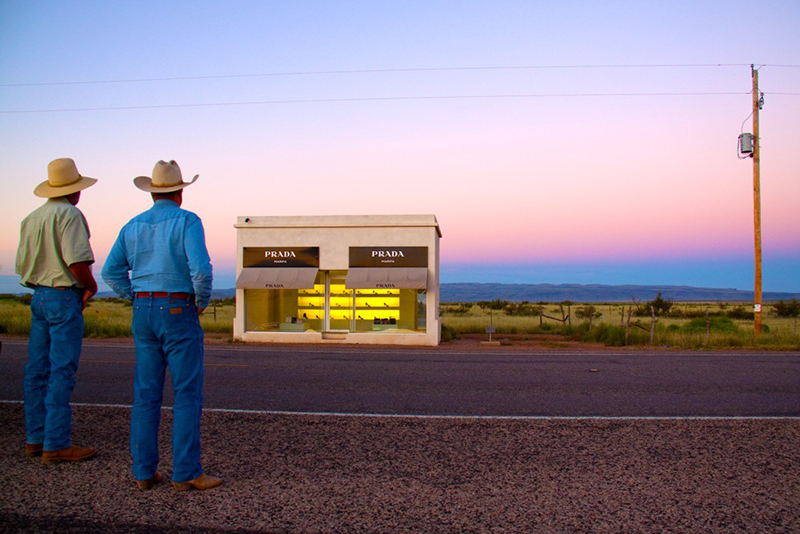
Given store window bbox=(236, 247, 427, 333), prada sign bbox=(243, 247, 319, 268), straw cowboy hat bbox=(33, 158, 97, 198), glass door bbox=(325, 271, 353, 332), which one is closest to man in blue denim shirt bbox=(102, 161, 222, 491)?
straw cowboy hat bbox=(33, 158, 97, 198)

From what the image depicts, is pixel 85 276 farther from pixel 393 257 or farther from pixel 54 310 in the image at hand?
pixel 393 257

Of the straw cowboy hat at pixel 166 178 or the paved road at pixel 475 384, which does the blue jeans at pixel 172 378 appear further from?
the paved road at pixel 475 384

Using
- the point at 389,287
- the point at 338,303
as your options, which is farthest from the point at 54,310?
the point at 338,303

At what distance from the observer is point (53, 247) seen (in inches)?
204

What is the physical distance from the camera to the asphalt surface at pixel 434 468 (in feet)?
13.5

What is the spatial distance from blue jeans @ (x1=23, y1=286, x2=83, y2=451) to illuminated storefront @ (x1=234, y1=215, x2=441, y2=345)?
59.8 feet

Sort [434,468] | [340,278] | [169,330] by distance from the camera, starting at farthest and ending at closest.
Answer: [340,278], [434,468], [169,330]

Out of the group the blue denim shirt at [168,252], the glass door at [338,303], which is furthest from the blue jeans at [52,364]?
the glass door at [338,303]

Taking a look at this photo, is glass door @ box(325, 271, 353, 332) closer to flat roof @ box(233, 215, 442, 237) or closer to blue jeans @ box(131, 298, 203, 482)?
flat roof @ box(233, 215, 442, 237)

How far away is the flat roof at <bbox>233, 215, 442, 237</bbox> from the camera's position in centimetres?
2391

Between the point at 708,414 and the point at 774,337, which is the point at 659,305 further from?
the point at 708,414

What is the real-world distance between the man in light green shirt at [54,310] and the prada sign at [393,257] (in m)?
18.7

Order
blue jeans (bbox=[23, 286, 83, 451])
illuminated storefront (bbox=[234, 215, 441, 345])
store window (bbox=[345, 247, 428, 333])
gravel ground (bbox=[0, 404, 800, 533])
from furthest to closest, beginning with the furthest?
illuminated storefront (bbox=[234, 215, 441, 345]) < store window (bbox=[345, 247, 428, 333]) < blue jeans (bbox=[23, 286, 83, 451]) < gravel ground (bbox=[0, 404, 800, 533])

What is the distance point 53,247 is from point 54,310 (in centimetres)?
49
